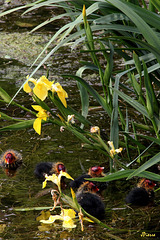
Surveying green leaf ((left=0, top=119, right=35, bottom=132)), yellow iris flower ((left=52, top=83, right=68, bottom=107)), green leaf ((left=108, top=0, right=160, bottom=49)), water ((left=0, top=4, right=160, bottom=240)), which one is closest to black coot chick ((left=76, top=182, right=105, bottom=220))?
water ((left=0, top=4, right=160, bottom=240))

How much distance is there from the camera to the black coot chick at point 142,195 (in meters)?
2.62

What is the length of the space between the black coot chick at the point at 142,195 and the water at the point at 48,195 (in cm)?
6

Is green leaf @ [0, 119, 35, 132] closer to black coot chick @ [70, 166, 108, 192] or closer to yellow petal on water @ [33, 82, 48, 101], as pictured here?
yellow petal on water @ [33, 82, 48, 101]

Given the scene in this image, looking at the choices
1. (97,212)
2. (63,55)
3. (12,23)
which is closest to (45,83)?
(97,212)

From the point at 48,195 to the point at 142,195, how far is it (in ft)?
1.89

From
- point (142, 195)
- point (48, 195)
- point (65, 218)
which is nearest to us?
point (65, 218)

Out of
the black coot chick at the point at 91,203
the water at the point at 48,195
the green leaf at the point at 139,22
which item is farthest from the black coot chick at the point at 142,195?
the green leaf at the point at 139,22

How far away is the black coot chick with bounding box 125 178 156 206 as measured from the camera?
262 centimetres

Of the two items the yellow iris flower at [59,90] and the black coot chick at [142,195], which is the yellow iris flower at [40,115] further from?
the black coot chick at [142,195]

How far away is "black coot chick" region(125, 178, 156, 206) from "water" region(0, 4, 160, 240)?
0.06 metres

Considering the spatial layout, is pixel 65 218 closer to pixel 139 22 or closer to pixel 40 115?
pixel 40 115

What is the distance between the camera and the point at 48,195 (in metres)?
2.79

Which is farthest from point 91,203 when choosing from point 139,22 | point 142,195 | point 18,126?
point 139,22

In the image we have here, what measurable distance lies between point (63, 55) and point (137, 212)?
10.3 ft
